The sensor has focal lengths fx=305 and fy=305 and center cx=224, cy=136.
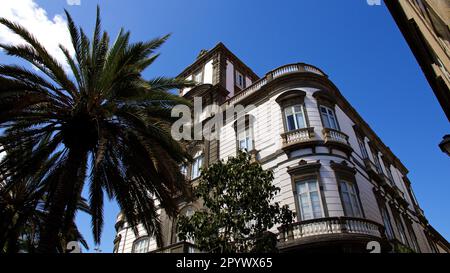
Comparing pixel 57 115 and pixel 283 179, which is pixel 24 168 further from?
pixel 283 179

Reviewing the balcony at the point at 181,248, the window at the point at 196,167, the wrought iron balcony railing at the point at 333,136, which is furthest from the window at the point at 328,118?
the balcony at the point at 181,248

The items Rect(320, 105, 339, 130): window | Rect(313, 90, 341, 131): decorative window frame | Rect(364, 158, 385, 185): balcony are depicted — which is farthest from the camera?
Rect(364, 158, 385, 185): balcony

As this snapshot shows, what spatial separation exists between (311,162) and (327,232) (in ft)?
12.0

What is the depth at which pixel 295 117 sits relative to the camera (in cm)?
1730

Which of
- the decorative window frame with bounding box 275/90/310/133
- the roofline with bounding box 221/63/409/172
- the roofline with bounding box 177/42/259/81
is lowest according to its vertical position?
the decorative window frame with bounding box 275/90/310/133

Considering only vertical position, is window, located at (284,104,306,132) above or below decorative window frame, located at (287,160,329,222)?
above

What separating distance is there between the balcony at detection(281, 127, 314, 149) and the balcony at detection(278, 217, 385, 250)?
13.6ft

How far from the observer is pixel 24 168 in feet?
32.3

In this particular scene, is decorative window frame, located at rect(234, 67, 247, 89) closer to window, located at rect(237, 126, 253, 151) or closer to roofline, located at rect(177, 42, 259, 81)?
roofline, located at rect(177, 42, 259, 81)

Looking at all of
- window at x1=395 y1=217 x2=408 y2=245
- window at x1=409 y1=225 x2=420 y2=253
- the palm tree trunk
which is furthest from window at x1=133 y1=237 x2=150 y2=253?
window at x1=409 y1=225 x2=420 y2=253

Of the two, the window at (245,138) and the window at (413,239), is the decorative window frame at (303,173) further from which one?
the window at (413,239)

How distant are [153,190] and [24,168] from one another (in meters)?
4.16

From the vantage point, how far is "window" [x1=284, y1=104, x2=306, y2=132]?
17.0m
